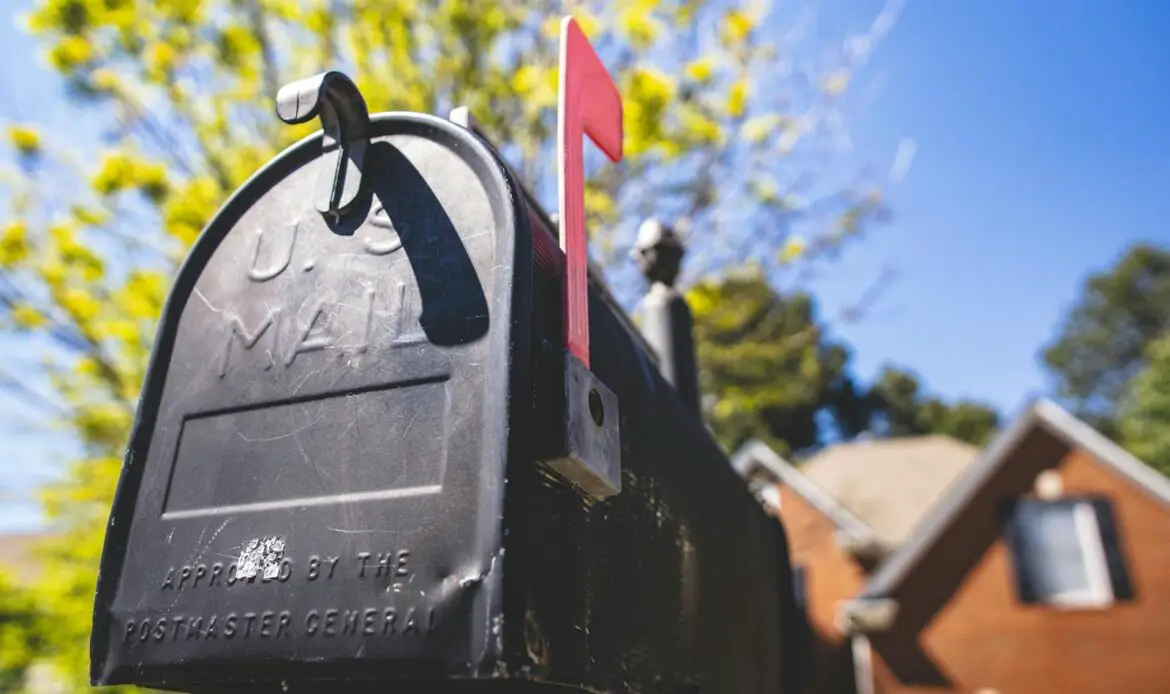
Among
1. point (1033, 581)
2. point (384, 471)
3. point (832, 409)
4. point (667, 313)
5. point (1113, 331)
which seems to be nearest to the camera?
point (384, 471)

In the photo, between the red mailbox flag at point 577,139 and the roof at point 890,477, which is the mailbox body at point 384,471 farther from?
the roof at point 890,477

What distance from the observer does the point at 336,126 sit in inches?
63.8

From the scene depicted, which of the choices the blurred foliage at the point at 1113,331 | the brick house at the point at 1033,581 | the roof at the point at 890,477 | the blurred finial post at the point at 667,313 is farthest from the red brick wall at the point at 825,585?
the blurred foliage at the point at 1113,331

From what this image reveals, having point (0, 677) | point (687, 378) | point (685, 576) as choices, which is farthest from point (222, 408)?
point (0, 677)

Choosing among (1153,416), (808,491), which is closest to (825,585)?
(808,491)

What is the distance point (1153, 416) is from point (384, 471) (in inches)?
1420

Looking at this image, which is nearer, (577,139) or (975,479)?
(577,139)

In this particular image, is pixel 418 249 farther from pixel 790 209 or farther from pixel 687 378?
pixel 790 209

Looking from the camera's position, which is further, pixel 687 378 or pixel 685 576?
pixel 687 378

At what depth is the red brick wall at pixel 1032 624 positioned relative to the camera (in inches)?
408

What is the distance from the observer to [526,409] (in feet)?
4.10

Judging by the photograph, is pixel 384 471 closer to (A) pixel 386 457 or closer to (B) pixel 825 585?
(A) pixel 386 457

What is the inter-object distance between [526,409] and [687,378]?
5.20 ft

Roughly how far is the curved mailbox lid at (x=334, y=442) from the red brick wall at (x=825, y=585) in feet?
55.8
